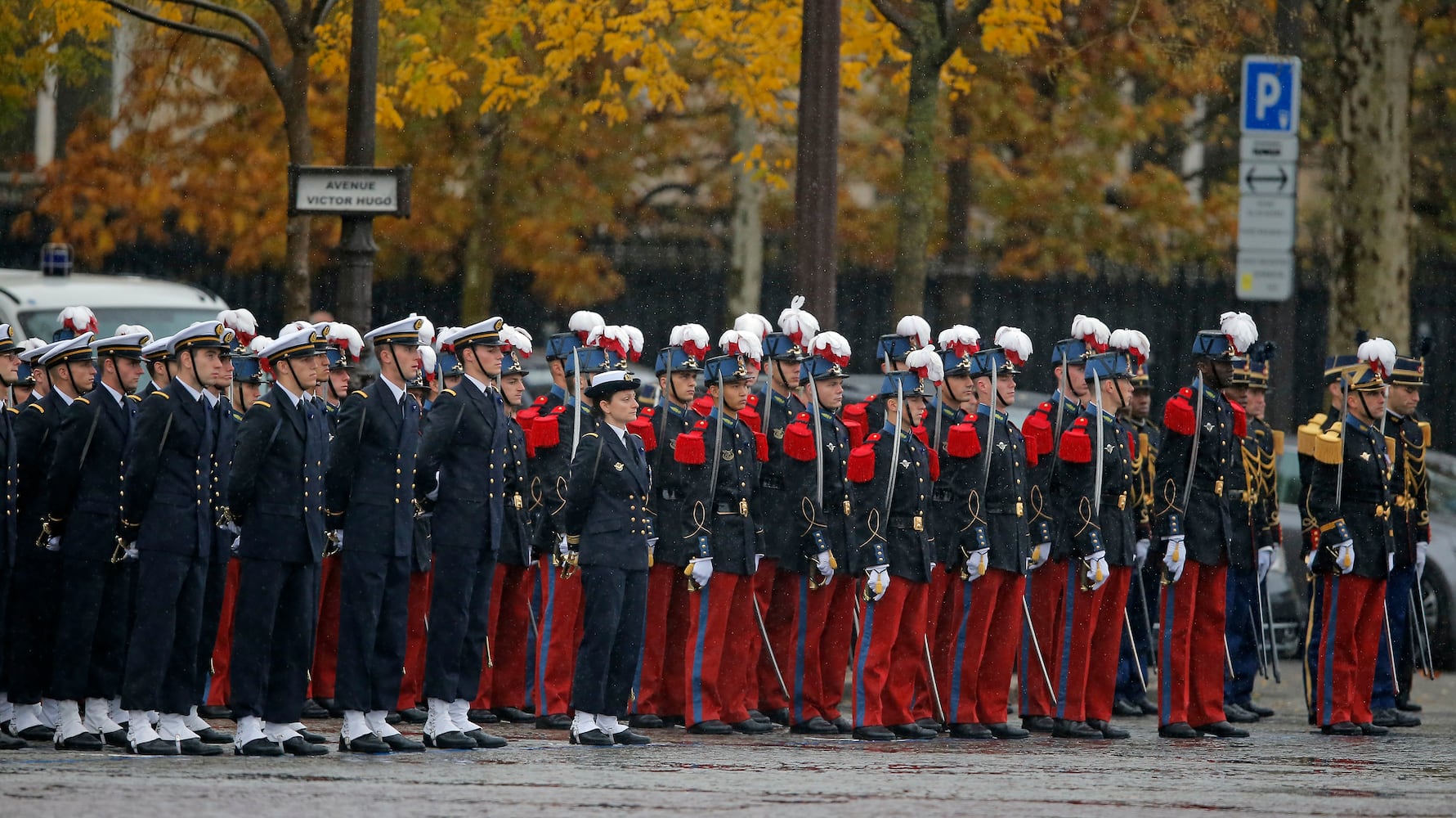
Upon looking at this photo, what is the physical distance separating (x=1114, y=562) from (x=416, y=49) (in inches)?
346

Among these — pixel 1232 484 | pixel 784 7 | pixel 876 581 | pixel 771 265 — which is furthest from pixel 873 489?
pixel 771 265

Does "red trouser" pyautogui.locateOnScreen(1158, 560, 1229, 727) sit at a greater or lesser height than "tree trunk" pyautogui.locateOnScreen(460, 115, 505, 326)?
lesser

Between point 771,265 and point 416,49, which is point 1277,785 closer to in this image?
point 416,49

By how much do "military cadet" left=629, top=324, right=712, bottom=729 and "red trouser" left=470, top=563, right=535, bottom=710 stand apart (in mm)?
751

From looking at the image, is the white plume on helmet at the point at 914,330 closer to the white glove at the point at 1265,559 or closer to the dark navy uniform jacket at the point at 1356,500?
the dark navy uniform jacket at the point at 1356,500

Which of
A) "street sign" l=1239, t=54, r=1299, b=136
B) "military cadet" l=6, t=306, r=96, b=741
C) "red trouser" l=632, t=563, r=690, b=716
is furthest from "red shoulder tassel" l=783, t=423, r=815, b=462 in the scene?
"street sign" l=1239, t=54, r=1299, b=136

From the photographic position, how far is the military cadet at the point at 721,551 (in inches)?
474

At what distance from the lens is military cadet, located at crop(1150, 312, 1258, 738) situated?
12.3m

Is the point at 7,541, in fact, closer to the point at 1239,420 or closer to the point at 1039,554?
the point at 1039,554

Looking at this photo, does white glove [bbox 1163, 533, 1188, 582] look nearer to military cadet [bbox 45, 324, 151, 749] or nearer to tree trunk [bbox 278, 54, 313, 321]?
military cadet [bbox 45, 324, 151, 749]

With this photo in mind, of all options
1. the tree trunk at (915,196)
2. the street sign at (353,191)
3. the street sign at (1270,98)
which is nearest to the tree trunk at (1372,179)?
the street sign at (1270,98)

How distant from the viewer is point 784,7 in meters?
18.8

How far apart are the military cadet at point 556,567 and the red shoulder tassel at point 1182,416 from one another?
2979mm

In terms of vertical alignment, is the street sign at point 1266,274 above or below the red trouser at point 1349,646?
above
